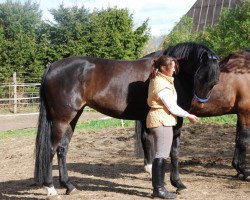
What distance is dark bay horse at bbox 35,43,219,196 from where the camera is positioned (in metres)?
4.90

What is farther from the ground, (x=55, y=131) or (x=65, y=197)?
(x=55, y=131)

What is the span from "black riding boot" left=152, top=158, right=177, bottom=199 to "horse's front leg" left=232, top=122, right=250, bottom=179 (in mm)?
1443

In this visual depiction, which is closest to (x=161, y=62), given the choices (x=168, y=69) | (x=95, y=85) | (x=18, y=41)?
(x=168, y=69)

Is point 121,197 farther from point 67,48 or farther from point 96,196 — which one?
point 67,48

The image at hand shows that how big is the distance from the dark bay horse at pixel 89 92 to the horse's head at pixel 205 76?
5.4 inches

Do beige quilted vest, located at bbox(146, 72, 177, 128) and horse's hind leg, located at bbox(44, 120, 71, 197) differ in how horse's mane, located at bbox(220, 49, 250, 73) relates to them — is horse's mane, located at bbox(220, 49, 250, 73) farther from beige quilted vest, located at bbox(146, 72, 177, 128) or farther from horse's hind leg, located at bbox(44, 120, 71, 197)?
horse's hind leg, located at bbox(44, 120, 71, 197)

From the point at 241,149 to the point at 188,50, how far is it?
5.65 feet

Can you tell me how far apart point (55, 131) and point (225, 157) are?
3.55 metres

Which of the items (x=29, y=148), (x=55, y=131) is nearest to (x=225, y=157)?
(x=55, y=131)

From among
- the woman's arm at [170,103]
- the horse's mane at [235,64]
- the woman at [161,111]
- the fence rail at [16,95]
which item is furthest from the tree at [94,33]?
the woman's arm at [170,103]

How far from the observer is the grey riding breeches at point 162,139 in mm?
4410

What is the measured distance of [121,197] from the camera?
486cm

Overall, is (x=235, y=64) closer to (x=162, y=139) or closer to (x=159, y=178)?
(x=162, y=139)

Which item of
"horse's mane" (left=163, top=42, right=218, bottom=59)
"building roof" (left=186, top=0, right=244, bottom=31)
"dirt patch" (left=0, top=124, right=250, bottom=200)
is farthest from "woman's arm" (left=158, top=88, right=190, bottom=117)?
"building roof" (left=186, top=0, right=244, bottom=31)
